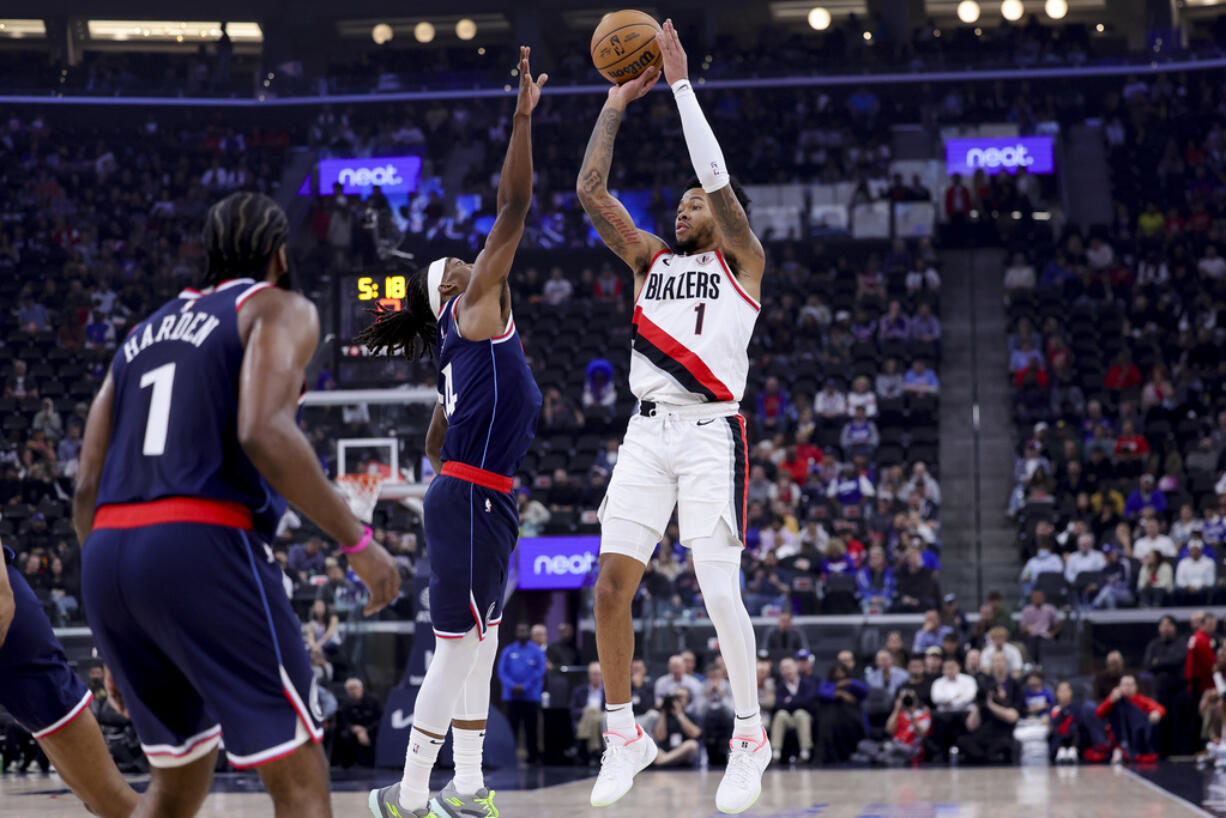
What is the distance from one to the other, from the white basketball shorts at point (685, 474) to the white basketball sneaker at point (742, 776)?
3.06ft

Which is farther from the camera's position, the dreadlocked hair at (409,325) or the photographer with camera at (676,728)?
the photographer with camera at (676,728)

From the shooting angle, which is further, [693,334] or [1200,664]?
[1200,664]

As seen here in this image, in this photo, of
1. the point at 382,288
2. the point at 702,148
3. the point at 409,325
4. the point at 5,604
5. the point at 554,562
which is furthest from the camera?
the point at 554,562

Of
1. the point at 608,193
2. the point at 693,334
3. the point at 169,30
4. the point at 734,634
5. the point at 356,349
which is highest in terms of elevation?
the point at 169,30

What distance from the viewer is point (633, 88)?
7.08m

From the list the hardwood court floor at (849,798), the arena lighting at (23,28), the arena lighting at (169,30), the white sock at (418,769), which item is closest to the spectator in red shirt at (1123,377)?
the hardwood court floor at (849,798)

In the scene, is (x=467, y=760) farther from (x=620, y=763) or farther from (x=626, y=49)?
(x=626, y=49)

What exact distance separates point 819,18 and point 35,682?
101ft

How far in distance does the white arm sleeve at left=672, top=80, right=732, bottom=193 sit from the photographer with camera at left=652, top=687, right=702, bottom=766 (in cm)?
930

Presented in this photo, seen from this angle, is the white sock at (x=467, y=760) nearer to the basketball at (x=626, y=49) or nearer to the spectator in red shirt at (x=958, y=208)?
the basketball at (x=626, y=49)

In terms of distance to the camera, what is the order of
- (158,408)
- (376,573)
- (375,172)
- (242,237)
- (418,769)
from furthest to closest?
(375,172)
(418,769)
(242,237)
(376,573)
(158,408)

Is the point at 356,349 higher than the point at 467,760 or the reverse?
higher

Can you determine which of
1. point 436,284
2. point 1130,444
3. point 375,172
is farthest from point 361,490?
point 375,172

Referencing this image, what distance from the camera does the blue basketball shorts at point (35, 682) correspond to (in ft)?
17.9
